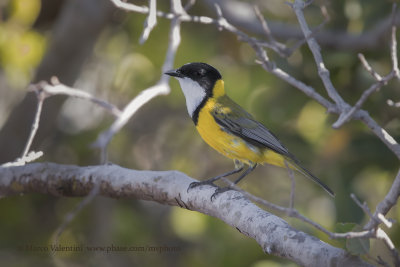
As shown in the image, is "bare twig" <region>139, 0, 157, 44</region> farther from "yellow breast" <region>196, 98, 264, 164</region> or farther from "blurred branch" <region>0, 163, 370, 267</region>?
"yellow breast" <region>196, 98, 264, 164</region>

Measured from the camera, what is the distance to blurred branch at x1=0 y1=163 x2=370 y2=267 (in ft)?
7.30

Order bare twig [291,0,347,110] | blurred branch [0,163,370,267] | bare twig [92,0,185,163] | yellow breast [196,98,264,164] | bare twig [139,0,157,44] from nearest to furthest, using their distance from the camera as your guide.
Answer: blurred branch [0,163,370,267] < bare twig [92,0,185,163] < bare twig [291,0,347,110] < bare twig [139,0,157,44] < yellow breast [196,98,264,164]

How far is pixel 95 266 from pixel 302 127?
2523mm

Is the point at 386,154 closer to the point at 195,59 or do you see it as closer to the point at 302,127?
Answer: the point at 302,127

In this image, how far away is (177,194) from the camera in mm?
Result: 3219

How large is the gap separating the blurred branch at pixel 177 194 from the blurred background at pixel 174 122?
1.74 m

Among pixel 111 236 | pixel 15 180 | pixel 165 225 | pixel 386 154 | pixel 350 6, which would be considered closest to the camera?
pixel 15 180

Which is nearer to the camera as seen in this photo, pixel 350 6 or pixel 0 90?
pixel 350 6

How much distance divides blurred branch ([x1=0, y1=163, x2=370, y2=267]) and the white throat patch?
1.15 m

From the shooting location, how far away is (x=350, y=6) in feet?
17.1

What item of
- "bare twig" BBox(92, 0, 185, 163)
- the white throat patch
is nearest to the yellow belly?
the white throat patch

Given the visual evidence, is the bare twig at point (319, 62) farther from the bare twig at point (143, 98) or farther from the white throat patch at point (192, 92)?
the white throat patch at point (192, 92)

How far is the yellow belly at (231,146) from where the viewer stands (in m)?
4.05

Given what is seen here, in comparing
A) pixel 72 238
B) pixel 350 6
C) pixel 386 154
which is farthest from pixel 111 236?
pixel 350 6
